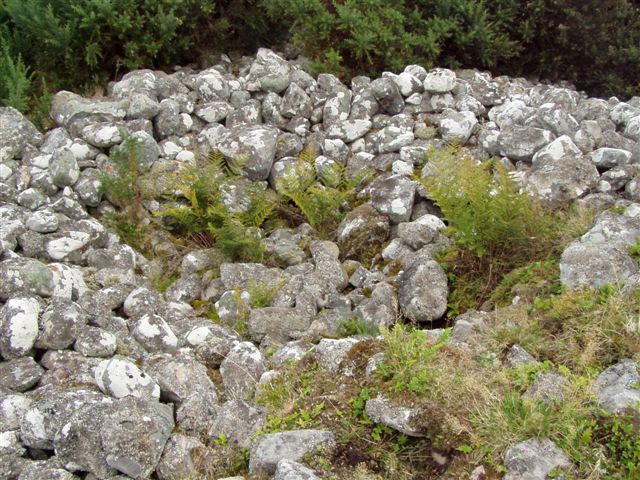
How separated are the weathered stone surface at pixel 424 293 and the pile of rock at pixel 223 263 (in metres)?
0.01

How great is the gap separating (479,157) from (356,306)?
7.07ft

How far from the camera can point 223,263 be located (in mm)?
6121

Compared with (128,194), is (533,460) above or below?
above

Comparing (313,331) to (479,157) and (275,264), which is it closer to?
(275,264)

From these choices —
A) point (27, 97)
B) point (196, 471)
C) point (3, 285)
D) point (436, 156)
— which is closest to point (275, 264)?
point (436, 156)

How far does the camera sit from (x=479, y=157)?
698 centimetres

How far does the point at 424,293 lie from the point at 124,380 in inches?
88.0

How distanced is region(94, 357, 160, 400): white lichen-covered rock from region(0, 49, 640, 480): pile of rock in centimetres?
1

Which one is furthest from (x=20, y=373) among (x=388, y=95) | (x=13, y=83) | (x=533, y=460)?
(x=388, y=95)

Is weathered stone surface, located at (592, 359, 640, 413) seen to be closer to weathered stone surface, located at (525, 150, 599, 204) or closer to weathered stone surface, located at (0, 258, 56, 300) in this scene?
weathered stone surface, located at (525, 150, 599, 204)

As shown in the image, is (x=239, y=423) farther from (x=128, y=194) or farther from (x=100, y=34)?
(x=100, y=34)

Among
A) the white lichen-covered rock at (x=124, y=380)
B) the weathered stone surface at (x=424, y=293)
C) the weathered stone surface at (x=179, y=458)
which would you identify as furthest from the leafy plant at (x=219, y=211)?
the weathered stone surface at (x=179, y=458)

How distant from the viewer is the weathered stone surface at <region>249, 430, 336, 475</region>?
376cm

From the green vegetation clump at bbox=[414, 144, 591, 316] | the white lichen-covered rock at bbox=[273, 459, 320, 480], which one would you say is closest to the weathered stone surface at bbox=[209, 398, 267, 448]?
the white lichen-covered rock at bbox=[273, 459, 320, 480]
